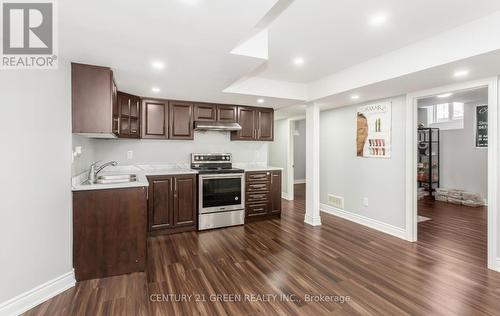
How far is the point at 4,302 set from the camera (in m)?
1.92

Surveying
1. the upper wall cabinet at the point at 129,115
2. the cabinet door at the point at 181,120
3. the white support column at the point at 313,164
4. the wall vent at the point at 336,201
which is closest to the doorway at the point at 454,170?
the wall vent at the point at 336,201

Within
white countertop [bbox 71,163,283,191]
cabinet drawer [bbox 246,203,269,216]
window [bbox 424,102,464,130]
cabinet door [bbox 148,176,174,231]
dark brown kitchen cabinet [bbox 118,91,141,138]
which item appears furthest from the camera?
window [bbox 424,102,464,130]

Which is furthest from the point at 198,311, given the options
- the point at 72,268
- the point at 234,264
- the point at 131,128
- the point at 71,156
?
the point at 131,128

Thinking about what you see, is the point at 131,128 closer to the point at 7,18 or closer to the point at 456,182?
the point at 7,18

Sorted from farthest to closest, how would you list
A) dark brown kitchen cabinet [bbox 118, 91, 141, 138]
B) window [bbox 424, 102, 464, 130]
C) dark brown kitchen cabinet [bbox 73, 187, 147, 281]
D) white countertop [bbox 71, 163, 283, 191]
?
window [bbox 424, 102, 464, 130], dark brown kitchen cabinet [bbox 118, 91, 141, 138], white countertop [bbox 71, 163, 283, 191], dark brown kitchen cabinet [bbox 73, 187, 147, 281]

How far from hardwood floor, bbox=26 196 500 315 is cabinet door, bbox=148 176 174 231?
24 cm

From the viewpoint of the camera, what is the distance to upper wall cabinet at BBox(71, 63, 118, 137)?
2.53 metres

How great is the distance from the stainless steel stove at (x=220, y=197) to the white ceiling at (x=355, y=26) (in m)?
2.06

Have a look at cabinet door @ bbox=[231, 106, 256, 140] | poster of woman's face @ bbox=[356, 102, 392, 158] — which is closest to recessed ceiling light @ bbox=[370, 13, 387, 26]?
poster of woman's face @ bbox=[356, 102, 392, 158]

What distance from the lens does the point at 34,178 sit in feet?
7.01

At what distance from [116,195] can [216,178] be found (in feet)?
5.83

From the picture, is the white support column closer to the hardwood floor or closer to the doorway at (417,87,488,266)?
the hardwood floor

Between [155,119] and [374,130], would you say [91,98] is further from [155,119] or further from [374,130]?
[374,130]

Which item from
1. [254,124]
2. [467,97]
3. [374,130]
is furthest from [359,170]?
[467,97]
